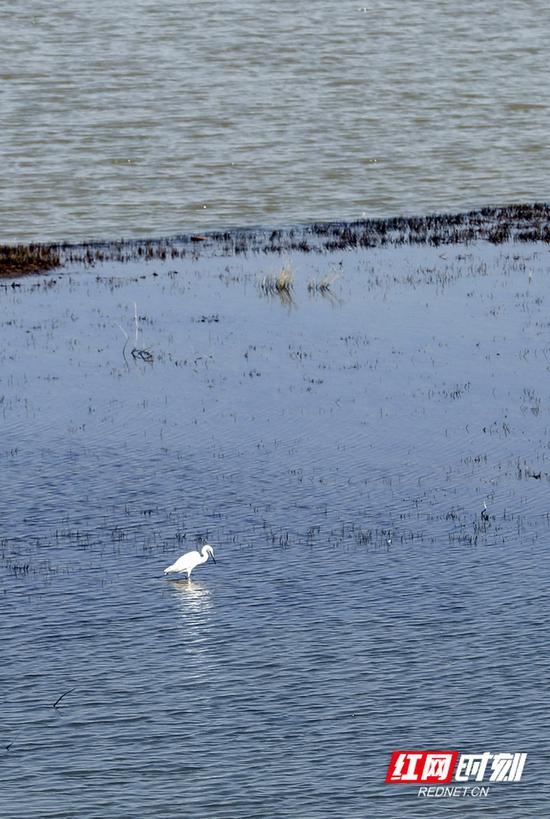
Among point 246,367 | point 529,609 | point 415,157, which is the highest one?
point 529,609

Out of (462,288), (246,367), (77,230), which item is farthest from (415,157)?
(246,367)

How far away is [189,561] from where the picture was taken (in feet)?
56.5

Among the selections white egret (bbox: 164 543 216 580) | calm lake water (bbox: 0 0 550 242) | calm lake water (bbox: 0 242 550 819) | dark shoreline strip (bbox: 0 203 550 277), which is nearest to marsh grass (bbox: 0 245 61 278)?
dark shoreline strip (bbox: 0 203 550 277)

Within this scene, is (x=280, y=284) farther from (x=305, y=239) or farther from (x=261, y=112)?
(x=261, y=112)

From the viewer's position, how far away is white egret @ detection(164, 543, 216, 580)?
17.2 meters

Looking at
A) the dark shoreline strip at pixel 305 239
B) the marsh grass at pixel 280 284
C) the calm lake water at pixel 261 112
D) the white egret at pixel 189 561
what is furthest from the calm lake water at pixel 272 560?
the calm lake water at pixel 261 112

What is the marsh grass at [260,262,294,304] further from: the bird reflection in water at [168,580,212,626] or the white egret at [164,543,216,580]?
the bird reflection in water at [168,580,212,626]

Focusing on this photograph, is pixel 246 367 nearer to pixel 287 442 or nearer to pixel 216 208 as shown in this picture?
pixel 287 442

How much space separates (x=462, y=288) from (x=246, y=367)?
30.1 ft

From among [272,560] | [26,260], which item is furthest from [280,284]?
[272,560]

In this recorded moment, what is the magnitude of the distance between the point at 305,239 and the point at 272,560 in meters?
28.5

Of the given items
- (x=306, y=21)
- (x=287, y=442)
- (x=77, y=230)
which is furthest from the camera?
(x=306, y=21)

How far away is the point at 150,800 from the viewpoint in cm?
1270

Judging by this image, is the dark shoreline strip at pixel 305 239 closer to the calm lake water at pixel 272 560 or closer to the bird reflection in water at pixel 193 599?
the calm lake water at pixel 272 560
